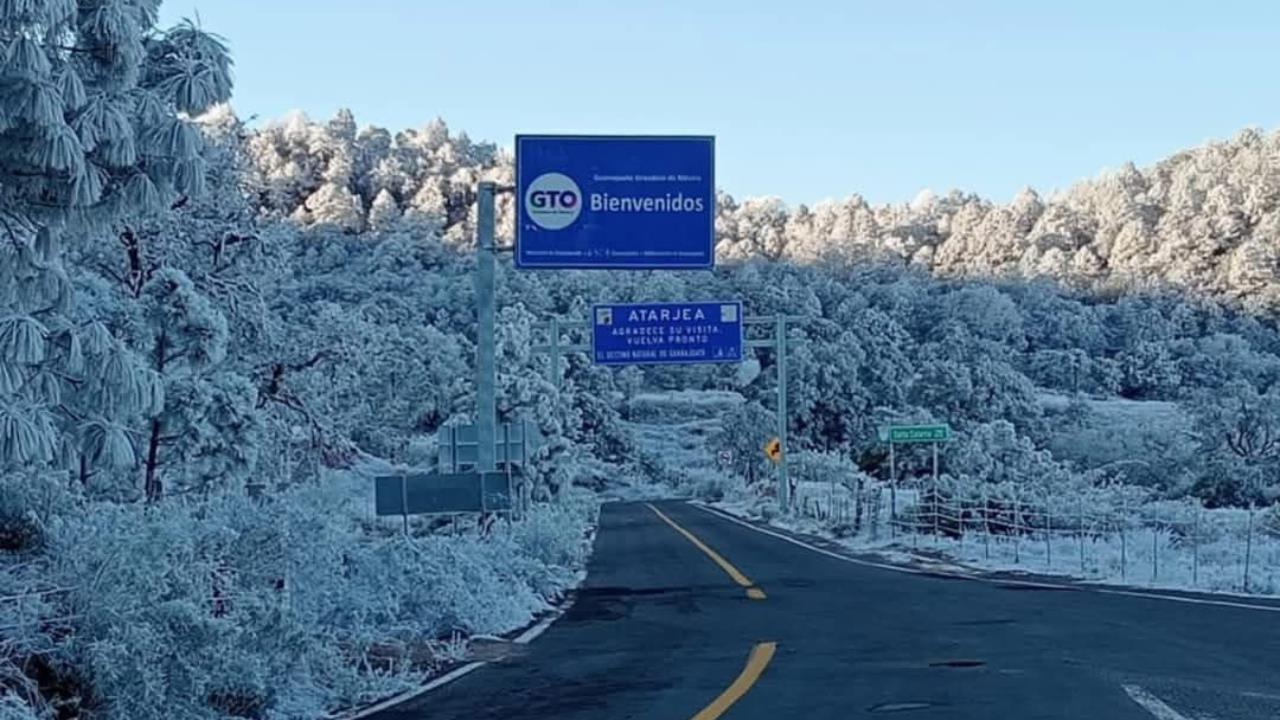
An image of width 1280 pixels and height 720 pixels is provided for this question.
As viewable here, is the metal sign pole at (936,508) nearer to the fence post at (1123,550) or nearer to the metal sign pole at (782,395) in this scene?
the fence post at (1123,550)

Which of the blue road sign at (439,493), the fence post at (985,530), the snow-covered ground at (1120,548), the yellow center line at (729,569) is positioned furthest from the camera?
the fence post at (985,530)

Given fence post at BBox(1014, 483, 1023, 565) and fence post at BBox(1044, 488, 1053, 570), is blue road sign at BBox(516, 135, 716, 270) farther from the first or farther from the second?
fence post at BBox(1014, 483, 1023, 565)

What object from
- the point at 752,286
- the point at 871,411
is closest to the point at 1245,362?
the point at 871,411

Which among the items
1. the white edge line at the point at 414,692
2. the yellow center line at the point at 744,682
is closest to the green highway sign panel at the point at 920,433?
the yellow center line at the point at 744,682

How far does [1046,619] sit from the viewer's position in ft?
50.0

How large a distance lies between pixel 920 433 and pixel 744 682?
18722 mm

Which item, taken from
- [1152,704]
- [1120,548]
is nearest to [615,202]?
[1120,548]

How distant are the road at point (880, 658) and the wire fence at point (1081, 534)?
2.62m

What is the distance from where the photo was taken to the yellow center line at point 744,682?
9289 millimetres

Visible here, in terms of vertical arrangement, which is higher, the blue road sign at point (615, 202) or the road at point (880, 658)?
the blue road sign at point (615, 202)

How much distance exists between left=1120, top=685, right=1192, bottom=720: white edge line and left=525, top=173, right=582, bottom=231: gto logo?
40.9 ft

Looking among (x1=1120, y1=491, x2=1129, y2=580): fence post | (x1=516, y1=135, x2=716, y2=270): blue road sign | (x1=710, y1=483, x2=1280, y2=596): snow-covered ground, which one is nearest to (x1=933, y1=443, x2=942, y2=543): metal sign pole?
(x1=710, y1=483, x2=1280, y2=596): snow-covered ground

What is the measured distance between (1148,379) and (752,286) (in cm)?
3984

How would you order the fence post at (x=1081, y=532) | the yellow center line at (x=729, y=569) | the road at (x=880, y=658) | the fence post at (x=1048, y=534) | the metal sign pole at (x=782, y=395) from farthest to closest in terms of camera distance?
the metal sign pole at (x=782, y=395) < the fence post at (x=1048, y=534) < the fence post at (x=1081, y=532) < the yellow center line at (x=729, y=569) < the road at (x=880, y=658)
